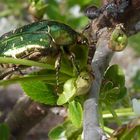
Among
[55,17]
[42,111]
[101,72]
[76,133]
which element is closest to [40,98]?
[76,133]

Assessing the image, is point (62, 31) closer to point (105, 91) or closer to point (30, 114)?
point (105, 91)

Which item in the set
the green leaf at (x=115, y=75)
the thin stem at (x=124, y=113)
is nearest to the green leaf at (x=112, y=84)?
the green leaf at (x=115, y=75)

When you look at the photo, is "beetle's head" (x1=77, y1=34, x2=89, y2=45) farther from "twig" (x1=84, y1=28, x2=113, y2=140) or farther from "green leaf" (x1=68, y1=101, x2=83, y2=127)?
"green leaf" (x1=68, y1=101, x2=83, y2=127)

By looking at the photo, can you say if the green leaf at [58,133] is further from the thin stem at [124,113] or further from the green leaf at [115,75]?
A: the green leaf at [115,75]

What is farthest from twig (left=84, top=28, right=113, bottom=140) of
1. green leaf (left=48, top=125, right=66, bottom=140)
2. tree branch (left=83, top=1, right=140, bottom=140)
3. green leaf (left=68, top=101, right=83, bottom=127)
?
green leaf (left=48, top=125, right=66, bottom=140)

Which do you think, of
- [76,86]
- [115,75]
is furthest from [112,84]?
[76,86]

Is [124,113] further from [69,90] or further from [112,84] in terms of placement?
[69,90]
